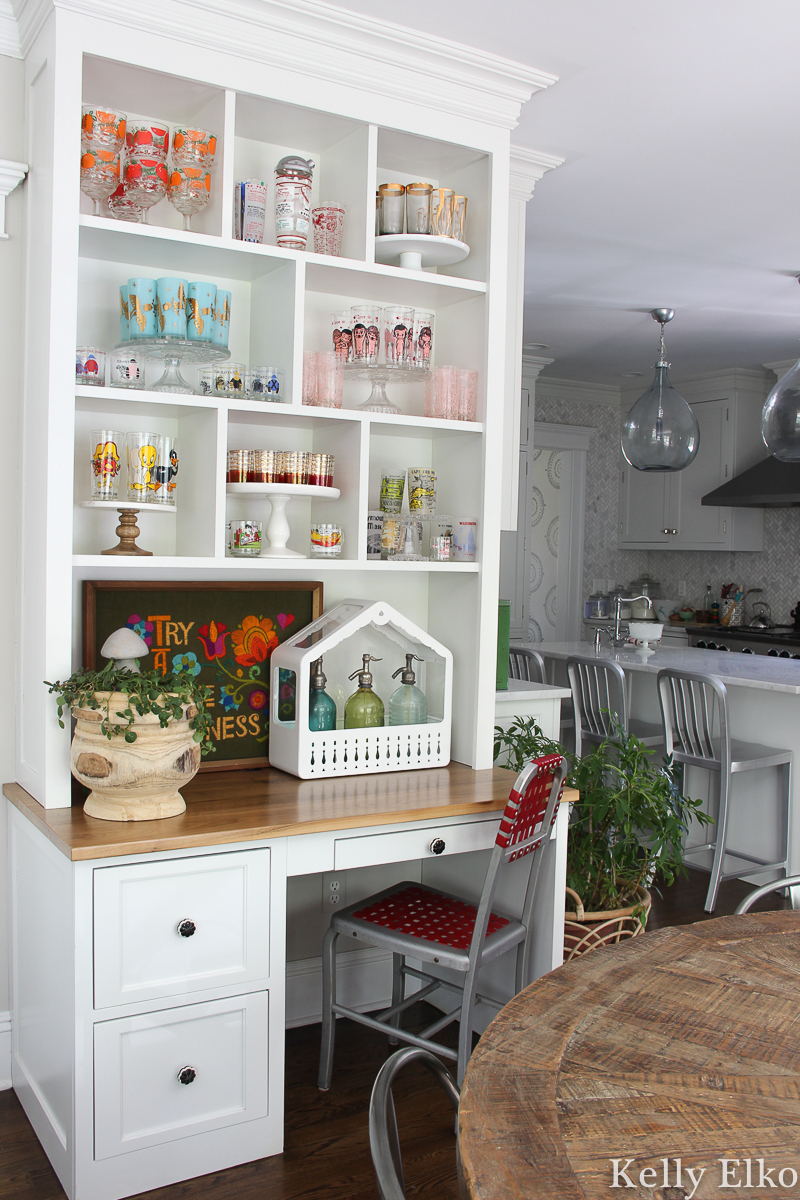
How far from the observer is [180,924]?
1922 mm

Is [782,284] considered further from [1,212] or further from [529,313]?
[1,212]

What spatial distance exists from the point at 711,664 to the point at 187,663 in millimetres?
2854

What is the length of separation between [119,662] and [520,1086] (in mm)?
1462

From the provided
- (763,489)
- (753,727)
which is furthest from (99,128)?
(763,489)

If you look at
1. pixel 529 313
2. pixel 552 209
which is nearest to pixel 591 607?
pixel 529 313

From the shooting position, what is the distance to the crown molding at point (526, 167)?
287 centimetres

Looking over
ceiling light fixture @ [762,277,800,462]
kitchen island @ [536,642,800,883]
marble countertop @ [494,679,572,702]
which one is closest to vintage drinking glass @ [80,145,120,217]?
marble countertop @ [494,679,572,702]

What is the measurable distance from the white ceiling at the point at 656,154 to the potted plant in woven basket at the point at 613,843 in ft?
5.71

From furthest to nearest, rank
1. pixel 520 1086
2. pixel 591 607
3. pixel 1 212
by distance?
pixel 591 607 → pixel 1 212 → pixel 520 1086

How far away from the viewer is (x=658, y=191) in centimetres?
320

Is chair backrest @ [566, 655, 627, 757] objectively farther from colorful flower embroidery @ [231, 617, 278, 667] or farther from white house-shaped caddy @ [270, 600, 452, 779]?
colorful flower embroidery @ [231, 617, 278, 667]

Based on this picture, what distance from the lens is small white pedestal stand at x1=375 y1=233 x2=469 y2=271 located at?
2438 millimetres

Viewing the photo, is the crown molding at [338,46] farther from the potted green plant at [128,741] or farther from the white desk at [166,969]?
the white desk at [166,969]

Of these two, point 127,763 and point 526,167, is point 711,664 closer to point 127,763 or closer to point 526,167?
point 526,167
